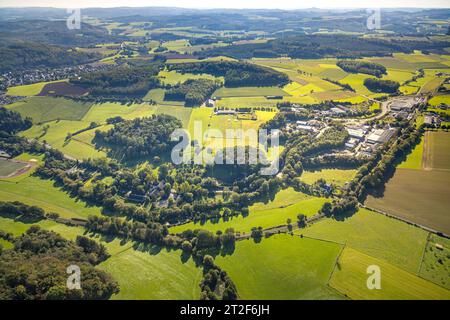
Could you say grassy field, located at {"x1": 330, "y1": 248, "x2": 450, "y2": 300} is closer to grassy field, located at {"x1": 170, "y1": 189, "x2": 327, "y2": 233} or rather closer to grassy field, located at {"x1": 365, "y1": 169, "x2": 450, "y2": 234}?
grassy field, located at {"x1": 170, "y1": 189, "x2": 327, "y2": 233}

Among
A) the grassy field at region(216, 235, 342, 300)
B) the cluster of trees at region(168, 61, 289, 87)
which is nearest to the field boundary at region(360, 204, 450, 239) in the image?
the grassy field at region(216, 235, 342, 300)

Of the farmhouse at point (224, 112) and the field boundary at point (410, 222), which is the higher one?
the farmhouse at point (224, 112)

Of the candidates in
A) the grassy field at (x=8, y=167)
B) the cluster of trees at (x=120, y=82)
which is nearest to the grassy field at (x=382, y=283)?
the grassy field at (x=8, y=167)

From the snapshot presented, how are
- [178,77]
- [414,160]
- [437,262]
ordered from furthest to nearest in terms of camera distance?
1. [178,77]
2. [414,160]
3. [437,262]

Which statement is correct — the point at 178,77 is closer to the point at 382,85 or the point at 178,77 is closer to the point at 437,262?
the point at 382,85

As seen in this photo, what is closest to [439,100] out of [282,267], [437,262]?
[437,262]

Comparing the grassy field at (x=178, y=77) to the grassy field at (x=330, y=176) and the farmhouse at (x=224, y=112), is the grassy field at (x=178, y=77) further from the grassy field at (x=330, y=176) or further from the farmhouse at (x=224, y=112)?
the grassy field at (x=330, y=176)

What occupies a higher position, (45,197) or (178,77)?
(178,77)

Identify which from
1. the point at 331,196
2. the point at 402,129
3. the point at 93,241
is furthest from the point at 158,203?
the point at 402,129
